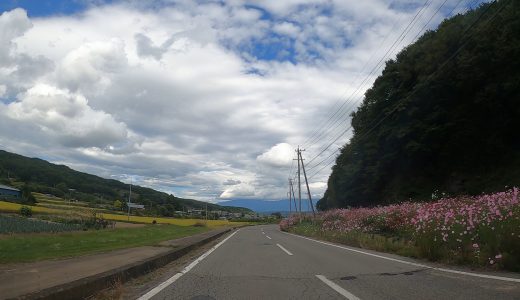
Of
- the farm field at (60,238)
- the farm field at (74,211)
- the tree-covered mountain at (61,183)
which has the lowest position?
the farm field at (60,238)

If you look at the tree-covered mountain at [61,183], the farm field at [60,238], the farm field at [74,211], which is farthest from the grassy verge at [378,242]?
the tree-covered mountain at [61,183]

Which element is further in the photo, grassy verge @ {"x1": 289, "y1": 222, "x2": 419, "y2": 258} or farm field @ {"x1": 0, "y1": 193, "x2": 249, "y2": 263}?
farm field @ {"x1": 0, "y1": 193, "x2": 249, "y2": 263}

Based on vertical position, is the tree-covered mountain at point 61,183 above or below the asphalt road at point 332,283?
above

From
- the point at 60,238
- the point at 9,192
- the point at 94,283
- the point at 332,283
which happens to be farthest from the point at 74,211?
the point at 332,283

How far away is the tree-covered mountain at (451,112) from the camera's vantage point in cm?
3300

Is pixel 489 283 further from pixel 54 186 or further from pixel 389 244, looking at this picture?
pixel 54 186

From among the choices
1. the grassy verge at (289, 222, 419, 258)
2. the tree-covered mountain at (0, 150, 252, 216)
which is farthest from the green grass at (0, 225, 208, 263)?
the tree-covered mountain at (0, 150, 252, 216)

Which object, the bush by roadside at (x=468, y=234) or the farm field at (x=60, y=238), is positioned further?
the farm field at (x=60, y=238)

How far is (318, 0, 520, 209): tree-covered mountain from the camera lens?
3300 centimetres

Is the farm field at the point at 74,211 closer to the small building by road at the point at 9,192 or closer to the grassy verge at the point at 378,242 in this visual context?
the small building by road at the point at 9,192

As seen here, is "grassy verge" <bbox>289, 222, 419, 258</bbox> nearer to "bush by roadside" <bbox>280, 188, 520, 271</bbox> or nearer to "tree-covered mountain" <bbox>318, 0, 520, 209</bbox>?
"bush by roadside" <bbox>280, 188, 520, 271</bbox>

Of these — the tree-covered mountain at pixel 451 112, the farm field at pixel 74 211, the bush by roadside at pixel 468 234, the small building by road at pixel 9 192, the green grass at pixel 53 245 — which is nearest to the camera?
the bush by roadside at pixel 468 234

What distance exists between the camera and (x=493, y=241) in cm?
1022

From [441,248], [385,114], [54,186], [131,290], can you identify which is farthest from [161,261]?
[54,186]
